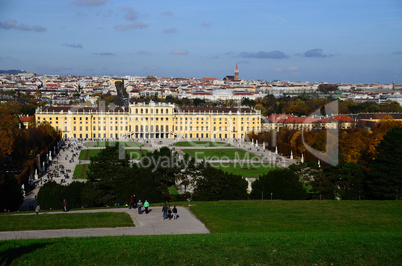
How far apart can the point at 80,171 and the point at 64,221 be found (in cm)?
2527

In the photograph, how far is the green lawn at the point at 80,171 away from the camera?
3758cm

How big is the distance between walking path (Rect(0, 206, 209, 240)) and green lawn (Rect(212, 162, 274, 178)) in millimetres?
20691

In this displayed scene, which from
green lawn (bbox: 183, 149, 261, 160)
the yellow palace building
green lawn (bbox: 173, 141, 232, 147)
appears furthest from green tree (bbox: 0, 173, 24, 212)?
the yellow palace building

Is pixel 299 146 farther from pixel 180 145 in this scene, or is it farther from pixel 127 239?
pixel 127 239

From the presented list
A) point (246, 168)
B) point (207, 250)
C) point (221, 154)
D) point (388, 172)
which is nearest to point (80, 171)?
point (246, 168)

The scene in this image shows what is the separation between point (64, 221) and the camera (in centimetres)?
1579

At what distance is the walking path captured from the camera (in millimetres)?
13688

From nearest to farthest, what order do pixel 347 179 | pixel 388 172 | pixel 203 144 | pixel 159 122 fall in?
pixel 388 172 < pixel 347 179 < pixel 203 144 < pixel 159 122

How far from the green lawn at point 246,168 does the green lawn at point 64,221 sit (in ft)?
70.0

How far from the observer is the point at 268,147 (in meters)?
59.6

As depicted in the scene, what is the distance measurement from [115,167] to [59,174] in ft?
53.2

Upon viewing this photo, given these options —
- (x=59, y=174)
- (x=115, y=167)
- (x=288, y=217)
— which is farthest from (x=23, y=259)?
(x=59, y=174)

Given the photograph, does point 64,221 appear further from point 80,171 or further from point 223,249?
point 80,171

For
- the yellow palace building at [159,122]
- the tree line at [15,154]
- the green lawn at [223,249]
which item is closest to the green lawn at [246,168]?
the tree line at [15,154]
